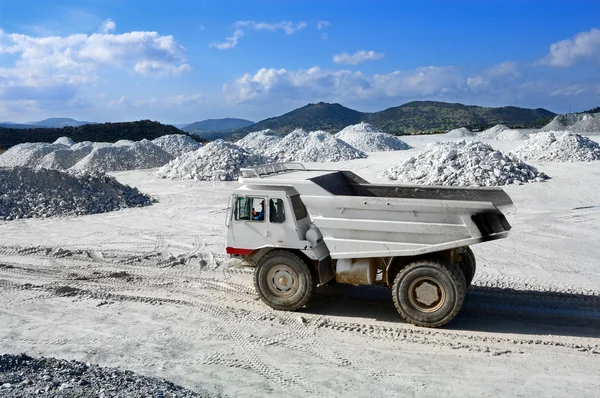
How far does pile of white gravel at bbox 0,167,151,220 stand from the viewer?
17.0 m

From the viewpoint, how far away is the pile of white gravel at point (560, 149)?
2608cm

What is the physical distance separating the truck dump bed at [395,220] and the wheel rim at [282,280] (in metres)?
0.79

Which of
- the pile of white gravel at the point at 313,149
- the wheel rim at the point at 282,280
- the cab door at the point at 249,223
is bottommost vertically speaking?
the wheel rim at the point at 282,280

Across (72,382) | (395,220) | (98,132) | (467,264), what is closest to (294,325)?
(395,220)

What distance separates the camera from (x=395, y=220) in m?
7.27

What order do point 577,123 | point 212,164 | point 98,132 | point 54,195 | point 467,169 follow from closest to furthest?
point 54,195 < point 467,169 < point 212,164 < point 577,123 < point 98,132

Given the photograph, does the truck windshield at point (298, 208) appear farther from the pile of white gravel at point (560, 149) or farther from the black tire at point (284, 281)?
the pile of white gravel at point (560, 149)

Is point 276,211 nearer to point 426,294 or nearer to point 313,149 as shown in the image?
point 426,294

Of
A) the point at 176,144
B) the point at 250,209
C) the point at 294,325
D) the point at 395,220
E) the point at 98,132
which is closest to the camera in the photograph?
the point at 395,220

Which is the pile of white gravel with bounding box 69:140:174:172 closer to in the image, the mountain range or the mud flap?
the mud flap

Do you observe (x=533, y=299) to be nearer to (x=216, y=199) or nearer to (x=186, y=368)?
(x=186, y=368)

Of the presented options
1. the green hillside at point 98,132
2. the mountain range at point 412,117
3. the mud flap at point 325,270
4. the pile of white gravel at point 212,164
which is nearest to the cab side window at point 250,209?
the mud flap at point 325,270

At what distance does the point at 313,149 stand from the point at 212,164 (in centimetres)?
1037

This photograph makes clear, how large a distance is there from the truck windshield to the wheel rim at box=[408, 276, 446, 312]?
1.89 m
